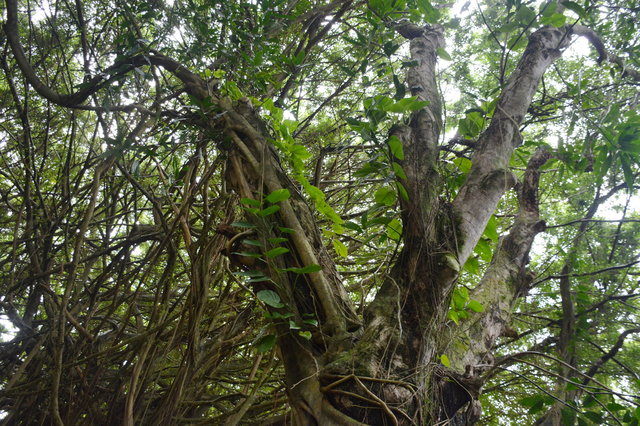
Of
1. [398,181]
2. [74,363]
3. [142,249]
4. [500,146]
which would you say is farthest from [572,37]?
[142,249]

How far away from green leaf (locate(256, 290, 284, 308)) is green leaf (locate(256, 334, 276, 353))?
9 cm

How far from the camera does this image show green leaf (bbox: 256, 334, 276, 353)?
0.98m

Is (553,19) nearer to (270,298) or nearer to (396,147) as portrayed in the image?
(396,147)

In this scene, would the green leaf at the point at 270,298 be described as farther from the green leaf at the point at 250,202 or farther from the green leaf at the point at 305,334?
the green leaf at the point at 250,202

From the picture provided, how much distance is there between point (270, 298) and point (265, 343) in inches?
4.5

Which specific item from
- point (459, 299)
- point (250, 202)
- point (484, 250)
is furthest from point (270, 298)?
point (484, 250)

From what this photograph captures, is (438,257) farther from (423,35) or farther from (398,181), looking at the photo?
(423,35)

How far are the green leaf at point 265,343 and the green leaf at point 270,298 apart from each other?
0.09 meters

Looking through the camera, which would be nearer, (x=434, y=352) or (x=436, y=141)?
(x=434, y=352)

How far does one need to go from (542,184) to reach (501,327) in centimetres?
200

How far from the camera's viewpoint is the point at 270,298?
973 mm

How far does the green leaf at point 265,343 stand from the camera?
98 cm

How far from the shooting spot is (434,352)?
0.98m

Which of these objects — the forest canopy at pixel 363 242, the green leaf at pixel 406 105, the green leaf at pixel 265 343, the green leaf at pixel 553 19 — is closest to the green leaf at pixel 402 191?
the forest canopy at pixel 363 242
